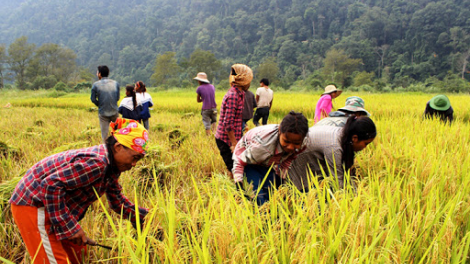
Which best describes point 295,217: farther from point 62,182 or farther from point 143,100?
point 143,100

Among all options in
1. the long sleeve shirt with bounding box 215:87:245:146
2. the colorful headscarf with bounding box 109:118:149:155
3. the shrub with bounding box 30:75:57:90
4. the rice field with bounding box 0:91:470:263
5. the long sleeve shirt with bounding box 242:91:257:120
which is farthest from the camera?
the shrub with bounding box 30:75:57:90

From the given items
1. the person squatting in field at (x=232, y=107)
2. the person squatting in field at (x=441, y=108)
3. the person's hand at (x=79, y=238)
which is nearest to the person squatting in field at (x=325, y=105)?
the person squatting in field at (x=232, y=107)

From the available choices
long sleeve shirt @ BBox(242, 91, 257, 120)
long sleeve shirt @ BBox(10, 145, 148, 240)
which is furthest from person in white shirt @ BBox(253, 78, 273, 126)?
long sleeve shirt @ BBox(10, 145, 148, 240)

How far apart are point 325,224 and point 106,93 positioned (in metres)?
4.11

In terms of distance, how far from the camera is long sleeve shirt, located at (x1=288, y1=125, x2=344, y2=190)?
2242 millimetres

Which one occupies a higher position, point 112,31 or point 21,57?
point 112,31

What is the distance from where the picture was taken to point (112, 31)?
91.9m

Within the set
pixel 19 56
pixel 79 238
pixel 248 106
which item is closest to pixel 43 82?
pixel 19 56

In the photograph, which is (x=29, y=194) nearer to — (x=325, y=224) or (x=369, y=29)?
(x=325, y=224)

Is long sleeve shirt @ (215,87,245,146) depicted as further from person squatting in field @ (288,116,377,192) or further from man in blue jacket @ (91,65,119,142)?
man in blue jacket @ (91,65,119,142)

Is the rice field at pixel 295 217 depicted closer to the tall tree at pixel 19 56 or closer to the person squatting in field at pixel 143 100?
the person squatting in field at pixel 143 100

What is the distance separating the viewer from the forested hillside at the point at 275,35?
42844 millimetres

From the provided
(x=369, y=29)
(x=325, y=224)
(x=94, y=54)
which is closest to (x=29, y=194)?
(x=325, y=224)

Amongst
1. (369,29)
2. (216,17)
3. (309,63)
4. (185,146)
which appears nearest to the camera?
(185,146)
